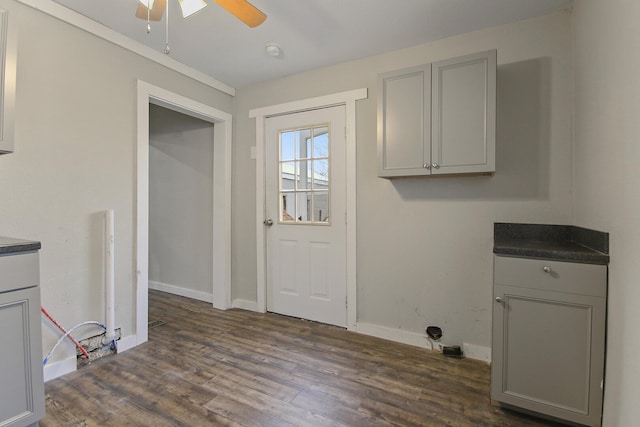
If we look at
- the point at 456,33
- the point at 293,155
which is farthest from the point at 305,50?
the point at 456,33

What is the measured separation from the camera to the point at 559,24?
1890 millimetres

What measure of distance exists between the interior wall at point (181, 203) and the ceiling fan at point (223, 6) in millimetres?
1807

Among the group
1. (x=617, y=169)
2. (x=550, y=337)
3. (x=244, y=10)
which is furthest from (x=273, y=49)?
(x=550, y=337)

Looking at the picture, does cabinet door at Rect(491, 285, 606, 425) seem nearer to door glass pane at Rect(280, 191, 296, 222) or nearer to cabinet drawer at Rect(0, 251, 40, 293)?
door glass pane at Rect(280, 191, 296, 222)

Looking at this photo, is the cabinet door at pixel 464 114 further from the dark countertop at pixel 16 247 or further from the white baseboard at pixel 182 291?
the white baseboard at pixel 182 291

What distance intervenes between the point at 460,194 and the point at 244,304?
236 centimetres

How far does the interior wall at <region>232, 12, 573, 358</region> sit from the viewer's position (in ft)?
6.29

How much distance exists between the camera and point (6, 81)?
56.4 inches

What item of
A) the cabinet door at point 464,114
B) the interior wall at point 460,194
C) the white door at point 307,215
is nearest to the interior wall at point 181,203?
the white door at point 307,215

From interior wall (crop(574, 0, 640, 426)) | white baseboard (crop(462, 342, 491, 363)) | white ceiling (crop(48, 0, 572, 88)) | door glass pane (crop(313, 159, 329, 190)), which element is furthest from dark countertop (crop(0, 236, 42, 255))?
white baseboard (crop(462, 342, 491, 363))

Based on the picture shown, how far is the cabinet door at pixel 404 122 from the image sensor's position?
2008 mm

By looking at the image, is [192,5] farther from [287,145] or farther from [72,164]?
[287,145]

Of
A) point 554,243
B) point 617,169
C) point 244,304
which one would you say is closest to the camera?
point 617,169

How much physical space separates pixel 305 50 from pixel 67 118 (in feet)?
5.76
